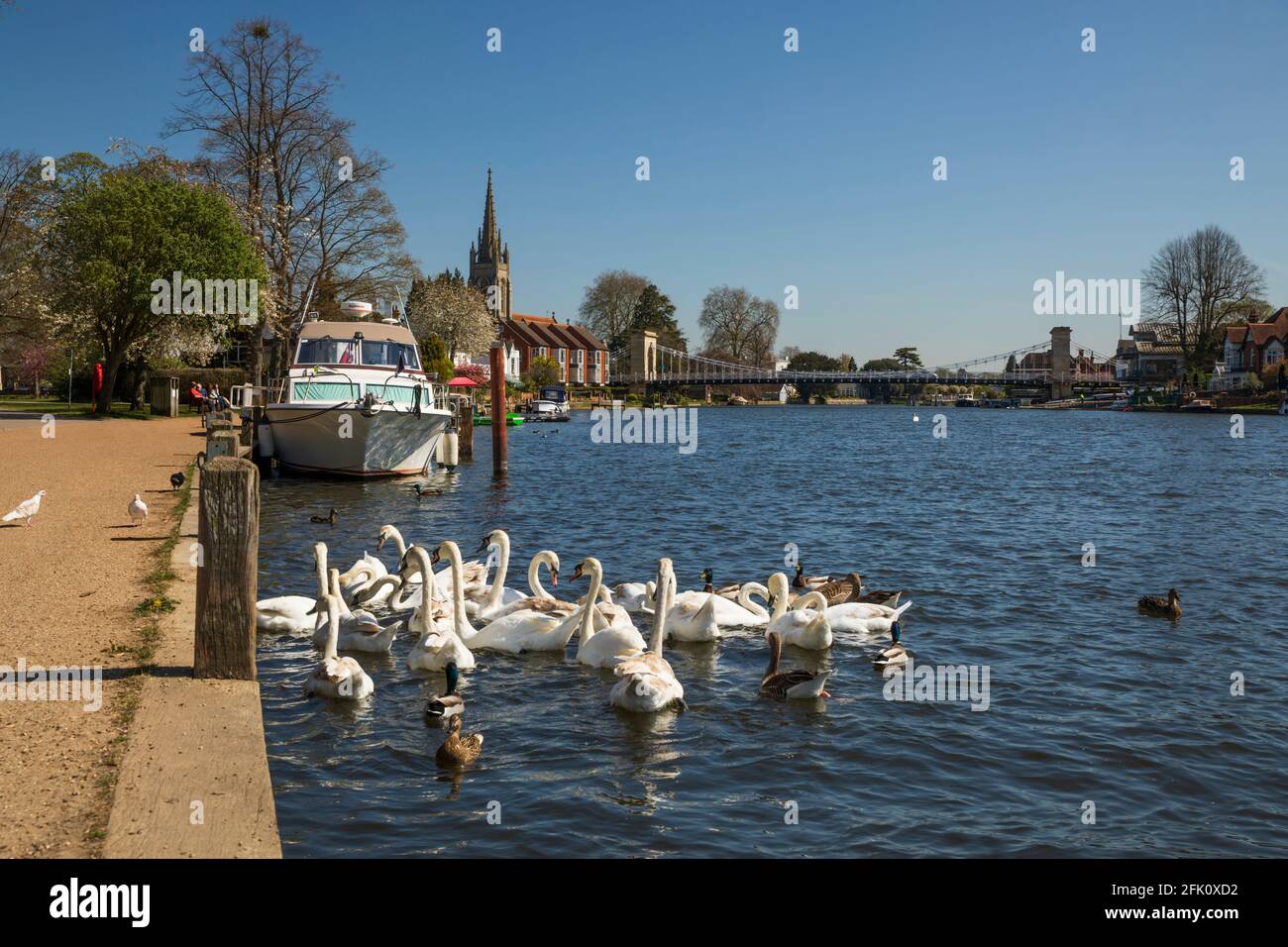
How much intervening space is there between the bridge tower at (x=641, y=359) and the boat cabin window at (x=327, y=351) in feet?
340

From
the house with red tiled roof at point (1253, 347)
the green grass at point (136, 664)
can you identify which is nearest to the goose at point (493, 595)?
the green grass at point (136, 664)

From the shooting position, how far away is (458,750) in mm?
7734

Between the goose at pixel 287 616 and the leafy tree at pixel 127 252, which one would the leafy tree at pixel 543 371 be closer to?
the leafy tree at pixel 127 252

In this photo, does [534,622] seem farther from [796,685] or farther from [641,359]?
[641,359]

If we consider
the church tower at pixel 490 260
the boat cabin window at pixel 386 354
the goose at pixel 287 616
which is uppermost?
the church tower at pixel 490 260

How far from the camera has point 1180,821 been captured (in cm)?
727

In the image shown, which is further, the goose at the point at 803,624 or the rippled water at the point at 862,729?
the goose at the point at 803,624

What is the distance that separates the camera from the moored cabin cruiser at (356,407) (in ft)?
89.9

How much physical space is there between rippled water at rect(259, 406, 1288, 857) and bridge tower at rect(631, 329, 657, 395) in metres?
113

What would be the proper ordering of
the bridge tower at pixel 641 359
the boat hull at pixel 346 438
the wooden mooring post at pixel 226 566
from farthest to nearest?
the bridge tower at pixel 641 359, the boat hull at pixel 346 438, the wooden mooring post at pixel 226 566

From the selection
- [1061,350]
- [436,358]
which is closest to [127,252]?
[436,358]

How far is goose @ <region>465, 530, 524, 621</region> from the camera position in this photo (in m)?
11.9

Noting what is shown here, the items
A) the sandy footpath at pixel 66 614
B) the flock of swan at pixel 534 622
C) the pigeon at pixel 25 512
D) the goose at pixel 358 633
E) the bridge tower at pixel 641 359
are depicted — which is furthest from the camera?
the bridge tower at pixel 641 359
